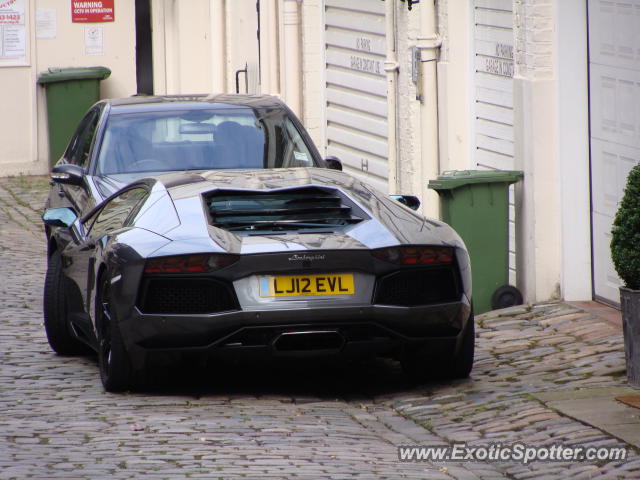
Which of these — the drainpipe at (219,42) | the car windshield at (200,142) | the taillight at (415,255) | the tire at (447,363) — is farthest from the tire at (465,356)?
the drainpipe at (219,42)

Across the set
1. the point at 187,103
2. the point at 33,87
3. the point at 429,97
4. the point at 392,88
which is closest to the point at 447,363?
the point at 187,103

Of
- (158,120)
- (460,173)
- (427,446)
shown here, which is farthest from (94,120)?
(427,446)

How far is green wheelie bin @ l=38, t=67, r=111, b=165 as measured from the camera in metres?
21.7

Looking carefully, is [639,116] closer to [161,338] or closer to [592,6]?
[592,6]

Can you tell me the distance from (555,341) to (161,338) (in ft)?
9.26

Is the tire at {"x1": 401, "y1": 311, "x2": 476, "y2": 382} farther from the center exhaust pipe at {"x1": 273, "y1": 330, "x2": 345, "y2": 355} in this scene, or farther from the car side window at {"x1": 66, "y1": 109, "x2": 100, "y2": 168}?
the car side window at {"x1": 66, "y1": 109, "x2": 100, "y2": 168}

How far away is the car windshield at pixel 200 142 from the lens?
944cm

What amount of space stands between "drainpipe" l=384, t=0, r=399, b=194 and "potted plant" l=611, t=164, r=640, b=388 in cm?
661

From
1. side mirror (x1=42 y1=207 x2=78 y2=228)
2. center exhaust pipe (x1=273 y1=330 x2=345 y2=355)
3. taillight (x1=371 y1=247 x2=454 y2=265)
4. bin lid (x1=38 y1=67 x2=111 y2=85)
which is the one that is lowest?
center exhaust pipe (x1=273 y1=330 x2=345 y2=355)

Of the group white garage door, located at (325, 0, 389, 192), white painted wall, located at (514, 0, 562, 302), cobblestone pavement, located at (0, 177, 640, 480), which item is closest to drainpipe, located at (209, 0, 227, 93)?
white garage door, located at (325, 0, 389, 192)

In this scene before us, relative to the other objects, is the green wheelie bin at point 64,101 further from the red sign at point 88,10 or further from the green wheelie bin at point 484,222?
the green wheelie bin at point 484,222

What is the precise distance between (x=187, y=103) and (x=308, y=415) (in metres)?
3.45

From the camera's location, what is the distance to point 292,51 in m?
17.0

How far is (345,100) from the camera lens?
52.1 ft
